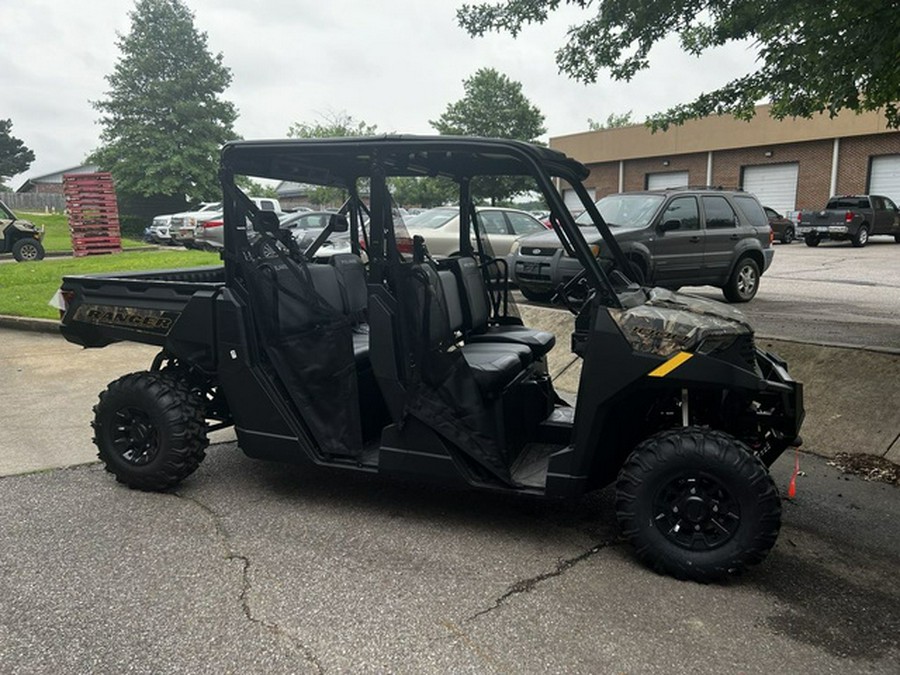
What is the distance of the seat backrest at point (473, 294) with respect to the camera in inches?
186

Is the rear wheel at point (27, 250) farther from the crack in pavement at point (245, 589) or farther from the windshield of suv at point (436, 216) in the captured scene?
the crack in pavement at point (245, 589)

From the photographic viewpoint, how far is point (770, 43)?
238 inches

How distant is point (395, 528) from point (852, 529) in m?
2.54

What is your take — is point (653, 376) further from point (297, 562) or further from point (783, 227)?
point (783, 227)

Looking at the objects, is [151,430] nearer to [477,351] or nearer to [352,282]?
[352,282]

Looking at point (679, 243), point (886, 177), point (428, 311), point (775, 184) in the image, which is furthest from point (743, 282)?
point (775, 184)

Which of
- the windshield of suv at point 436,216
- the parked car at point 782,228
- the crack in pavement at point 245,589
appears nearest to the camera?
the crack in pavement at point 245,589

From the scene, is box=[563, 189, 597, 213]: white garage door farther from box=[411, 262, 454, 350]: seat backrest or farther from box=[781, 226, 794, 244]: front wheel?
box=[781, 226, 794, 244]: front wheel

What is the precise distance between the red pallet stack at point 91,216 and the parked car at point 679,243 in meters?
15.6

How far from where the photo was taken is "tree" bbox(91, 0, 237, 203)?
1569 inches

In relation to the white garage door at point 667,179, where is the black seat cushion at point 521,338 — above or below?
below

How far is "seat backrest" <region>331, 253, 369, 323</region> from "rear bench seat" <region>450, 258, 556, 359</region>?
0.61 metres

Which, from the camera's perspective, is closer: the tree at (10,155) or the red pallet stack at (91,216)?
the red pallet stack at (91,216)

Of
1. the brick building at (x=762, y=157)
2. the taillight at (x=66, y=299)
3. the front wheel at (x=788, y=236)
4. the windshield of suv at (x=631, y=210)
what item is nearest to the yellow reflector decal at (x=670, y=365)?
the taillight at (x=66, y=299)
